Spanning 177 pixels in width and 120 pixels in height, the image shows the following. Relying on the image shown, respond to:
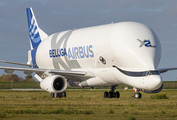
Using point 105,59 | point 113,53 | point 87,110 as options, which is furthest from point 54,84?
point 87,110

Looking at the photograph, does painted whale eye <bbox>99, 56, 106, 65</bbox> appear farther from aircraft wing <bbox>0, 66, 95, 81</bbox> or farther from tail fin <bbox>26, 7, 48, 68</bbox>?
tail fin <bbox>26, 7, 48, 68</bbox>

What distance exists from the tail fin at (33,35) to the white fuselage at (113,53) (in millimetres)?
7609

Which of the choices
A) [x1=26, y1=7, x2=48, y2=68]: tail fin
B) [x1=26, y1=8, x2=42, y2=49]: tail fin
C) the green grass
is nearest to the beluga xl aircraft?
the green grass

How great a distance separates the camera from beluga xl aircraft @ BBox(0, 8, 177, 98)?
2139cm

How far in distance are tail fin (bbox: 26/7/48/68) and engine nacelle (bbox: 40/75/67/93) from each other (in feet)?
31.2

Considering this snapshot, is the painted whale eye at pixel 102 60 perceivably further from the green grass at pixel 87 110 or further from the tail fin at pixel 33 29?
the tail fin at pixel 33 29

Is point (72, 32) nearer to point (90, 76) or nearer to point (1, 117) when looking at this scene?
point (90, 76)

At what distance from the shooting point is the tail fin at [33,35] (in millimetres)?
36562

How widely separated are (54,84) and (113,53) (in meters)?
6.70

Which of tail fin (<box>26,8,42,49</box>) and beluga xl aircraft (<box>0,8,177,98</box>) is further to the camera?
tail fin (<box>26,8,42,49</box>)

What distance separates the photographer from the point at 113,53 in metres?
23.0

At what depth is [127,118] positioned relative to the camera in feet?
40.4

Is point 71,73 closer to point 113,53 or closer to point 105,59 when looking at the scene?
point 105,59

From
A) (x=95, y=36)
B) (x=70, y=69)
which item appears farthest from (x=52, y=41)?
→ (x=95, y=36)
